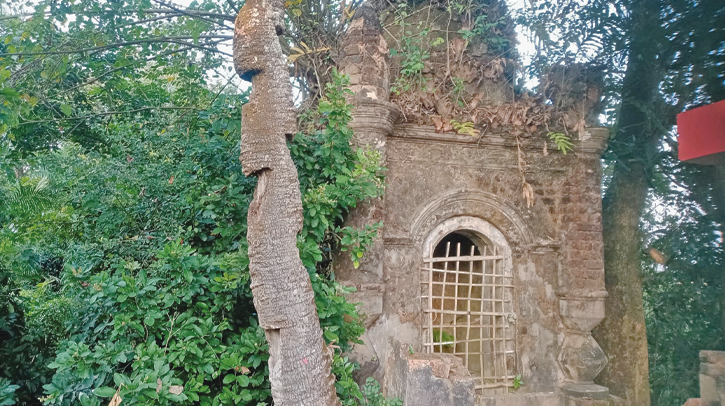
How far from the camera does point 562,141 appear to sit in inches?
229

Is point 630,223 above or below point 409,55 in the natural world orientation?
below

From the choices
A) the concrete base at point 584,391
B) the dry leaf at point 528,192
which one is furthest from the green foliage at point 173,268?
the concrete base at point 584,391

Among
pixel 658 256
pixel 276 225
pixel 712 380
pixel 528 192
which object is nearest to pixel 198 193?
pixel 276 225

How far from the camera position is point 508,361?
5668 millimetres

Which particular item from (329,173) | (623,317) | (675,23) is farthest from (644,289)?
(329,173)

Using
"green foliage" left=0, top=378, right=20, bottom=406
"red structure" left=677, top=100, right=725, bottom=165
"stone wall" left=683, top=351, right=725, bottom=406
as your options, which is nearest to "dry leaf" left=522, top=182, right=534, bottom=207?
"red structure" left=677, top=100, right=725, bottom=165

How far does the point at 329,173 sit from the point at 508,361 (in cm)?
331

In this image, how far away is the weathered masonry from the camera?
5.04m

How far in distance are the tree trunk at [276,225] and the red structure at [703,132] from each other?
462 cm

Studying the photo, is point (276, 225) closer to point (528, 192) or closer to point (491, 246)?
point (491, 246)

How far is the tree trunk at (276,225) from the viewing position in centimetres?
296

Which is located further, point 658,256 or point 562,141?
point 658,256

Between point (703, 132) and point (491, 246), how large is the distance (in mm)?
2603

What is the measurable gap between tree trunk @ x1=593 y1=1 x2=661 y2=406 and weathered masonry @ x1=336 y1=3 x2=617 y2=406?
1217 mm
